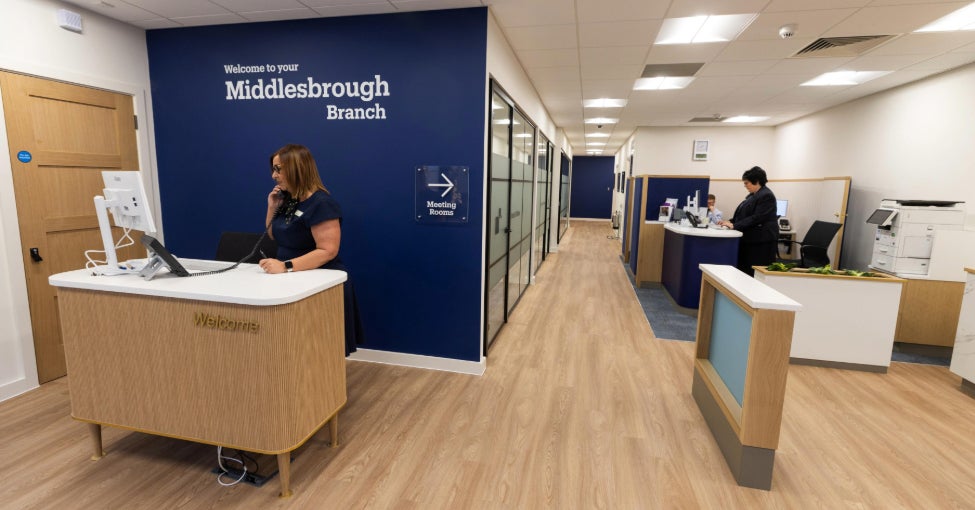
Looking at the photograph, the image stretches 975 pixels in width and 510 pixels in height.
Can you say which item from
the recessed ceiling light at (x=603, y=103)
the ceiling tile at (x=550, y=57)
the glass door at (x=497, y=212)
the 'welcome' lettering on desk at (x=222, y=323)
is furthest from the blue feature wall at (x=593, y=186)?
the 'welcome' lettering on desk at (x=222, y=323)

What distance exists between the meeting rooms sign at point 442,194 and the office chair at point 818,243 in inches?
185

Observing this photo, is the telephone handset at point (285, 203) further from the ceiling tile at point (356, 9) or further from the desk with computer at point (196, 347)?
the ceiling tile at point (356, 9)

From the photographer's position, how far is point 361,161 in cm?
339

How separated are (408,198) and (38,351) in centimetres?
271

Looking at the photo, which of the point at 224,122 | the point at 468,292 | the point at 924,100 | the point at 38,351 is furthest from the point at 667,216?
the point at 38,351

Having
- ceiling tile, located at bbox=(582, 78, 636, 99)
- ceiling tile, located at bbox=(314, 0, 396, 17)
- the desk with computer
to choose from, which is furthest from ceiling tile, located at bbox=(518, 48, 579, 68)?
the desk with computer

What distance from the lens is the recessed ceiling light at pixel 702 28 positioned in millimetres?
3348

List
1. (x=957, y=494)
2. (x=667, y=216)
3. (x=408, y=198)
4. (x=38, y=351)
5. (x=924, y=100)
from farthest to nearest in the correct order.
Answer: (x=667, y=216) → (x=924, y=100) → (x=408, y=198) → (x=38, y=351) → (x=957, y=494)

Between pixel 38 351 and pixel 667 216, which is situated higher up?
pixel 667 216

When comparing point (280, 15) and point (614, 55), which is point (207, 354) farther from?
point (614, 55)

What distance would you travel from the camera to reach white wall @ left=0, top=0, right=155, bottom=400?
9.39 feet

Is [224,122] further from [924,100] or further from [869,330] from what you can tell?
[924,100]

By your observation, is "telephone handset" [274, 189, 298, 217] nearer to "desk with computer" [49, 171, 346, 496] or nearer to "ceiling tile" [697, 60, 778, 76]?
"desk with computer" [49, 171, 346, 496]

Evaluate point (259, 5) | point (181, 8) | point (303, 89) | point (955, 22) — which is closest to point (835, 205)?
point (955, 22)
